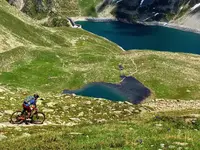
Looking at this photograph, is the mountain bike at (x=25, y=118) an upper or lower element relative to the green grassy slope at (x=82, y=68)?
lower

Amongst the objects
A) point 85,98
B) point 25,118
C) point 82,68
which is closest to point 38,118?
point 25,118

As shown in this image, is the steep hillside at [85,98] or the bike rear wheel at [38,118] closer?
the steep hillside at [85,98]

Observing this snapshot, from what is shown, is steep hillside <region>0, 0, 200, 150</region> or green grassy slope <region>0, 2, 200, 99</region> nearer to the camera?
steep hillside <region>0, 0, 200, 150</region>

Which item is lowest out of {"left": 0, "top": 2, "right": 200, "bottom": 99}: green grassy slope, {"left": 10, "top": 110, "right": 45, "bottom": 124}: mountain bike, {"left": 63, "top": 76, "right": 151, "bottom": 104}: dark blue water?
{"left": 10, "top": 110, "right": 45, "bottom": 124}: mountain bike

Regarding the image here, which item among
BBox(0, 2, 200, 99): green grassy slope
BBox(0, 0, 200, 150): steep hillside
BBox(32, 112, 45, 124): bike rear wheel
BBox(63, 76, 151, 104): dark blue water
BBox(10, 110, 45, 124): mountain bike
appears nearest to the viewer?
BBox(0, 0, 200, 150): steep hillside

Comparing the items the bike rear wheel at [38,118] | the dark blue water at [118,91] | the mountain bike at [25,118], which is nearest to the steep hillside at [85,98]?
the mountain bike at [25,118]

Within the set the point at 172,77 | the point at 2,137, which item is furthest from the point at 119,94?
the point at 2,137

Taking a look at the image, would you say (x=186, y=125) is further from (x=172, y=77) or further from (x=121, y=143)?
(x=172, y=77)

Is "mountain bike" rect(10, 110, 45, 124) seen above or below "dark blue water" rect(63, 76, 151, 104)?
below

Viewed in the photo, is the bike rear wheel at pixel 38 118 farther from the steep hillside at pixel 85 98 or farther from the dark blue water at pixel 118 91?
the dark blue water at pixel 118 91

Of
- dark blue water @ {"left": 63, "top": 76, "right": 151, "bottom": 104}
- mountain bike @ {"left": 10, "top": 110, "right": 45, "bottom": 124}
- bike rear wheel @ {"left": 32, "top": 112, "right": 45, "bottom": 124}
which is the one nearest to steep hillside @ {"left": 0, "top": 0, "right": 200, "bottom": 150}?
mountain bike @ {"left": 10, "top": 110, "right": 45, "bottom": 124}

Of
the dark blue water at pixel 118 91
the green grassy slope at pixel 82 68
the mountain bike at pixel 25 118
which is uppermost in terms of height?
the green grassy slope at pixel 82 68

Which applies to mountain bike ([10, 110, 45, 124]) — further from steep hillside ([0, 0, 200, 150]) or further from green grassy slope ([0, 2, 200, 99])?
green grassy slope ([0, 2, 200, 99])

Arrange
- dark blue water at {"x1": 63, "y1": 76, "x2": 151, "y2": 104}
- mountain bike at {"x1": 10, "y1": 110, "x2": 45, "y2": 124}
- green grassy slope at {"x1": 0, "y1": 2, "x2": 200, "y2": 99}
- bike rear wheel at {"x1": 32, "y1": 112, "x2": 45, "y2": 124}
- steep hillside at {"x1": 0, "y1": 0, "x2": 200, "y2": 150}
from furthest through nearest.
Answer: green grassy slope at {"x1": 0, "y1": 2, "x2": 200, "y2": 99}
dark blue water at {"x1": 63, "y1": 76, "x2": 151, "y2": 104}
bike rear wheel at {"x1": 32, "y1": 112, "x2": 45, "y2": 124}
mountain bike at {"x1": 10, "y1": 110, "x2": 45, "y2": 124}
steep hillside at {"x1": 0, "y1": 0, "x2": 200, "y2": 150}
